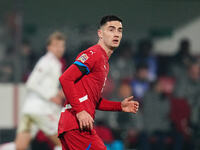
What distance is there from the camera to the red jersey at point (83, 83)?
415 centimetres

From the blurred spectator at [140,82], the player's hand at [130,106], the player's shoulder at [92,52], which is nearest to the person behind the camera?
the player's shoulder at [92,52]

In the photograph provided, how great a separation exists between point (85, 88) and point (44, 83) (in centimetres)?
281

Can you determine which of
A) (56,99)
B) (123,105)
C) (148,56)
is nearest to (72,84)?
(123,105)

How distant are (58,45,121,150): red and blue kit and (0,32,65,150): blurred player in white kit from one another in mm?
2592

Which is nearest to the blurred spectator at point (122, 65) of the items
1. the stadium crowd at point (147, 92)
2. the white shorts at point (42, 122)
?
the stadium crowd at point (147, 92)

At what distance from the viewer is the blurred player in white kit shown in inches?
274

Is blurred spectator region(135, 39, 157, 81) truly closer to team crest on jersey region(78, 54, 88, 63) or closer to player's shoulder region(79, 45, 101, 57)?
player's shoulder region(79, 45, 101, 57)

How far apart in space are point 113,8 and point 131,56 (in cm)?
99

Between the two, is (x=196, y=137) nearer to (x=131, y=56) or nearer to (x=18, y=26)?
(x=131, y=56)

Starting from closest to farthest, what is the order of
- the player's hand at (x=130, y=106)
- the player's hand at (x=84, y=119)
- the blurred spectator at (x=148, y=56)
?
the player's hand at (x=84, y=119) < the player's hand at (x=130, y=106) < the blurred spectator at (x=148, y=56)

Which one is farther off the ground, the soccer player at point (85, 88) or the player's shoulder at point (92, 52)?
the player's shoulder at point (92, 52)

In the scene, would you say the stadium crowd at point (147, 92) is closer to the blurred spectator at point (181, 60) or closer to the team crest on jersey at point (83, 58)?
the blurred spectator at point (181, 60)

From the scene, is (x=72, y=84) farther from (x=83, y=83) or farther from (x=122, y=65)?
(x=122, y=65)

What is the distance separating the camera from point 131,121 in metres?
9.34
